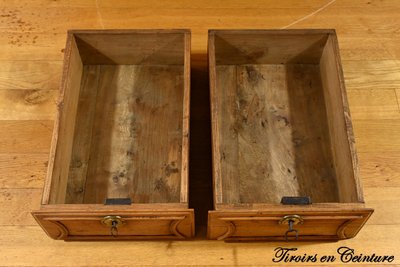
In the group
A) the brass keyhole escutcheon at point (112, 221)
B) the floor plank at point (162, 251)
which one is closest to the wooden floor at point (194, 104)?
the floor plank at point (162, 251)

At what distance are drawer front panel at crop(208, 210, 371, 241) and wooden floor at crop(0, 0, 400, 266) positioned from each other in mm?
47

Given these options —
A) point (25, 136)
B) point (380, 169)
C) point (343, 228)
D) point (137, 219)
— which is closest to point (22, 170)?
point (25, 136)

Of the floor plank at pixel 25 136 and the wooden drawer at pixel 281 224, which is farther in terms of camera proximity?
the floor plank at pixel 25 136

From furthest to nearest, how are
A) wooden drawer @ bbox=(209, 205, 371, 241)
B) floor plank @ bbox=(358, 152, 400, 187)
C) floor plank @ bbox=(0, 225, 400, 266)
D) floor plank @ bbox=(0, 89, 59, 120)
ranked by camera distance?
floor plank @ bbox=(0, 89, 59, 120)
floor plank @ bbox=(358, 152, 400, 187)
floor plank @ bbox=(0, 225, 400, 266)
wooden drawer @ bbox=(209, 205, 371, 241)

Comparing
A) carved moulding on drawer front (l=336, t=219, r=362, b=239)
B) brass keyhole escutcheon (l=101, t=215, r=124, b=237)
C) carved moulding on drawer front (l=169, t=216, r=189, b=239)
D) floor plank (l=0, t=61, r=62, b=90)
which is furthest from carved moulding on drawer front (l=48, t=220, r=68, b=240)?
carved moulding on drawer front (l=336, t=219, r=362, b=239)

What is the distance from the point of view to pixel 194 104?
1526 mm

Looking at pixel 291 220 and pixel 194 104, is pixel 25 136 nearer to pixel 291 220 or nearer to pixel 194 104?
pixel 194 104

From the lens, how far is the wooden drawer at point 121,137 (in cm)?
117

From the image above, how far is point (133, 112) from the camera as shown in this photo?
4.73 ft

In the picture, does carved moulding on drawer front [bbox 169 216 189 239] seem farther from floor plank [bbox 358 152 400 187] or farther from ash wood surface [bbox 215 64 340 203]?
floor plank [bbox 358 152 400 187]

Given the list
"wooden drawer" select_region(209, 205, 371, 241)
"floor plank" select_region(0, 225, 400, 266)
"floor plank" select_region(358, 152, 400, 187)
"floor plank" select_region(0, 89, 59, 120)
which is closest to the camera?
"wooden drawer" select_region(209, 205, 371, 241)

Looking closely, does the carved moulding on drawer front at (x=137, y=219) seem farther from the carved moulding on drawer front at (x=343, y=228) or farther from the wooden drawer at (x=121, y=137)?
the carved moulding on drawer front at (x=343, y=228)

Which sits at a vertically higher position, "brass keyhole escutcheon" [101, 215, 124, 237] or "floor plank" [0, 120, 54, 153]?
"floor plank" [0, 120, 54, 153]

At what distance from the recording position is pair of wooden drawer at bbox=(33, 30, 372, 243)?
3.82 ft
